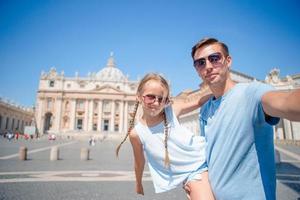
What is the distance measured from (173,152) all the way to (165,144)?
10 cm

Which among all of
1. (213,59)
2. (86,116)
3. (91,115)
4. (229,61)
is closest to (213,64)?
(213,59)

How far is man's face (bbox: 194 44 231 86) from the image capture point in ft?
5.88

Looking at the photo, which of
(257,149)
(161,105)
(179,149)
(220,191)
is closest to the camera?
(257,149)

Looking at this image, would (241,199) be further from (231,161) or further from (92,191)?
(92,191)

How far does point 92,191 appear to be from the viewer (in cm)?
608

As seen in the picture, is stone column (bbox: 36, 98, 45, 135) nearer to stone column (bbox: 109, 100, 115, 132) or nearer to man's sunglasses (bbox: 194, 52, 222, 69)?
stone column (bbox: 109, 100, 115, 132)

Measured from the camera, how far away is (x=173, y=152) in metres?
1.96

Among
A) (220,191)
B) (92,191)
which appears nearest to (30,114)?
(92,191)

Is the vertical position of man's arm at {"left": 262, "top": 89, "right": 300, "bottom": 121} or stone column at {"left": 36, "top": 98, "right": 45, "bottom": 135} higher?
stone column at {"left": 36, "top": 98, "right": 45, "bottom": 135}

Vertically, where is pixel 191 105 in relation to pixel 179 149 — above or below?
above

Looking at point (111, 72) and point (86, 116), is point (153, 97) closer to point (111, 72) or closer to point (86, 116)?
point (86, 116)

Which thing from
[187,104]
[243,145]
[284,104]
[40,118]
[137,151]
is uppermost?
[40,118]

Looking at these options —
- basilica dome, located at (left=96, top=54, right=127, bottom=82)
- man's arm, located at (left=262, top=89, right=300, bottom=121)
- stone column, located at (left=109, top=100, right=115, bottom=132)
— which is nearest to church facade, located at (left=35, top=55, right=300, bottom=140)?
stone column, located at (left=109, top=100, right=115, bottom=132)

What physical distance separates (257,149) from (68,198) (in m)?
5.11
